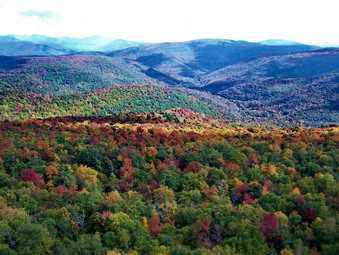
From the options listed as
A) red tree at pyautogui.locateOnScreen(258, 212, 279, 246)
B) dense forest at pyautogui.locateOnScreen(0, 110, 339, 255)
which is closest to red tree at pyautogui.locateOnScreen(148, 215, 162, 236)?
dense forest at pyautogui.locateOnScreen(0, 110, 339, 255)

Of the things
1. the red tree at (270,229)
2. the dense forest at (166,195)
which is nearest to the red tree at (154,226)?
the dense forest at (166,195)

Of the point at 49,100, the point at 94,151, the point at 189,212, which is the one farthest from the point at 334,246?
the point at 49,100

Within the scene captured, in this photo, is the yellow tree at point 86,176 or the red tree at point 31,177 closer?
the red tree at point 31,177

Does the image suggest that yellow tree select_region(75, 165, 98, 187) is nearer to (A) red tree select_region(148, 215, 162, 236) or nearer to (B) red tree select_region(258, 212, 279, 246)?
(A) red tree select_region(148, 215, 162, 236)

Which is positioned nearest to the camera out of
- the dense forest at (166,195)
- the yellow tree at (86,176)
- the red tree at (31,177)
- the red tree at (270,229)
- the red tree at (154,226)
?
the dense forest at (166,195)

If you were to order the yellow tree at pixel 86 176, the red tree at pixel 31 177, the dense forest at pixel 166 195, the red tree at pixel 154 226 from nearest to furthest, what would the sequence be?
the dense forest at pixel 166 195
the red tree at pixel 154 226
the red tree at pixel 31 177
the yellow tree at pixel 86 176

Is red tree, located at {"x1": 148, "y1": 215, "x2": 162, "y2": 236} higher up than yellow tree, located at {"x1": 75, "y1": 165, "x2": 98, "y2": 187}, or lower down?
lower down

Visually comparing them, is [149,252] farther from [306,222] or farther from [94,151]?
[94,151]

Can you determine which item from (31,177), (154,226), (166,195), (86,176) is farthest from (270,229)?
(31,177)

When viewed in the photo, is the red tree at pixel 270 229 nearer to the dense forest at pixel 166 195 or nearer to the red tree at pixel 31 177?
the dense forest at pixel 166 195
